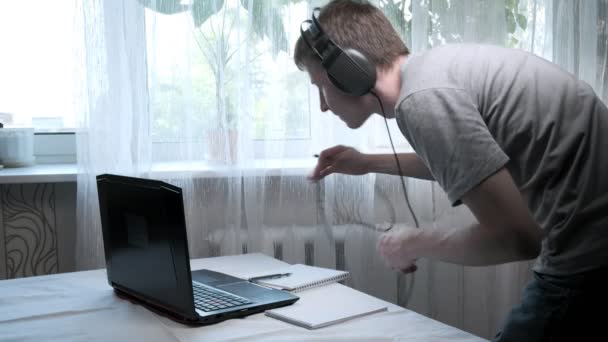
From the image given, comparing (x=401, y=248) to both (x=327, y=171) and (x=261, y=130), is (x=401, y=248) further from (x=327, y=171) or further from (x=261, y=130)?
(x=261, y=130)

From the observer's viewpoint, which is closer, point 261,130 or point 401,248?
point 401,248

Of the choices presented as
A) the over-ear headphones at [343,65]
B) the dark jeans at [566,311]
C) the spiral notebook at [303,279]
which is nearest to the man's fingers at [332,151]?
the spiral notebook at [303,279]

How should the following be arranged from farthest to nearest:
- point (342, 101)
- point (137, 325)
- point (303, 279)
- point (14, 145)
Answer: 1. point (14, 145)
2. point (303, 279)
3. point (342, 101)
4. point (137, 325)

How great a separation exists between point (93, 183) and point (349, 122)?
3.28 feet

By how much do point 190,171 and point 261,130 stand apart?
0.27 metres

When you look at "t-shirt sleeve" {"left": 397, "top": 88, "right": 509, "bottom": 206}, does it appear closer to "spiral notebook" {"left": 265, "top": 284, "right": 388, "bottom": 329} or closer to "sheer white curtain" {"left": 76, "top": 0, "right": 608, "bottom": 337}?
"spiral notebook" {"left": 265, "top": 284, "right": 388, "bottom": 329}

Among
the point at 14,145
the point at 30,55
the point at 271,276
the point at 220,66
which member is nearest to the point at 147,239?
Result: the point at 271,276

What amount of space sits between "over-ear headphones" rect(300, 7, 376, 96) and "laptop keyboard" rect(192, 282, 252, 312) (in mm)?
472

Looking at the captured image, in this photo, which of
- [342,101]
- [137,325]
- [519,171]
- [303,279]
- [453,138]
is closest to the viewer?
[453,138]

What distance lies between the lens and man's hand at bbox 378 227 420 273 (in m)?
1.09

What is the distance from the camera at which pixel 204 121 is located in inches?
81.5

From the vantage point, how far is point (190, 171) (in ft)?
6.68

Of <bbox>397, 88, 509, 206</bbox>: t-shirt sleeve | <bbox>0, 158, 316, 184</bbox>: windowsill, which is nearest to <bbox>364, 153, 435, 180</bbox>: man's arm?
<bbox>397, 88, 509, 206</bbox>: t-shirt sleeve

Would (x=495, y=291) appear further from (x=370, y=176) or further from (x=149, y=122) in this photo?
(x=149, y=122)
